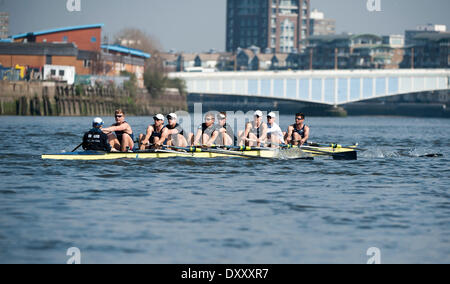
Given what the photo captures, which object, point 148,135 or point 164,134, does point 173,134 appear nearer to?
point 164,134

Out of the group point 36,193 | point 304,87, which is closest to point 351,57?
point 304,87

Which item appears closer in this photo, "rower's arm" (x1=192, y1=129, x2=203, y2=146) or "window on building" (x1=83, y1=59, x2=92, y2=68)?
"rower's arm" (x1=192, y1=129, x2=203, y2=146)

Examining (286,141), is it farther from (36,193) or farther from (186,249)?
(186,249)

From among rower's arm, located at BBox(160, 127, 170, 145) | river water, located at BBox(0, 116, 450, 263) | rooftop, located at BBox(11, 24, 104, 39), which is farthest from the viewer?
rooftop, located at BBox(11, 24, 104, 39)

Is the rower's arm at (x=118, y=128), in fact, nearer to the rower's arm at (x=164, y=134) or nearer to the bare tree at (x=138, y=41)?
Answer: the rower's arm at (x=164, y=134)

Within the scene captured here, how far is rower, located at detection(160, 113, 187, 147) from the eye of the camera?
2825 centimetres

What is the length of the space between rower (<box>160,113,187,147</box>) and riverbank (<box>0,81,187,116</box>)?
49738mm

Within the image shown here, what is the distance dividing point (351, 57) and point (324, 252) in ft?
572

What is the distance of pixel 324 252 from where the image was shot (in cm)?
1416

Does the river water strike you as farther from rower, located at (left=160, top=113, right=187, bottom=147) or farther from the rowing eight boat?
rower, located at (left=160, top=113, right=187, bottom=147)

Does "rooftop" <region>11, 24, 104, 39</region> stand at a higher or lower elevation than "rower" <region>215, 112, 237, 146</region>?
higher

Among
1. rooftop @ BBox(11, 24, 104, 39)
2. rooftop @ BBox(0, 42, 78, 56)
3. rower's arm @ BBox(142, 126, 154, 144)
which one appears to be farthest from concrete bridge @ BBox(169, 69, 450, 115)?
rower's arm @ BBox(142, 126, 154, 144)

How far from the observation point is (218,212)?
17953 mm

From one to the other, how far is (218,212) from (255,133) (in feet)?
43.4
